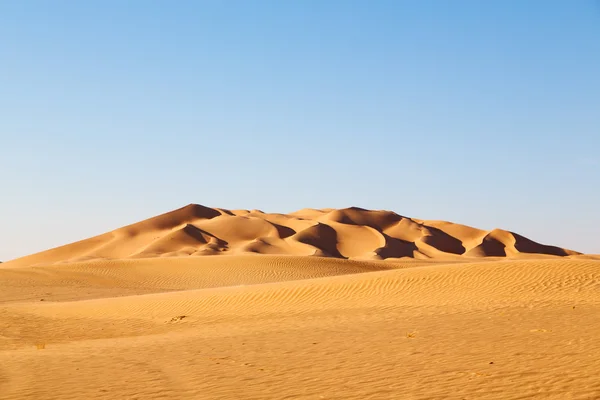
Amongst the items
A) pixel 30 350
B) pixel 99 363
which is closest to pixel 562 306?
pixel 99 363

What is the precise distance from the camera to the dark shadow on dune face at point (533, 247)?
78188mm

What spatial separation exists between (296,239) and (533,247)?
30.1m

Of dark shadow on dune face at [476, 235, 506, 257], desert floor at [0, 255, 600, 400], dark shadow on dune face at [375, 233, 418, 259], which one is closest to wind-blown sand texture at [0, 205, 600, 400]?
desert floor at [0, 255, 600, 400]

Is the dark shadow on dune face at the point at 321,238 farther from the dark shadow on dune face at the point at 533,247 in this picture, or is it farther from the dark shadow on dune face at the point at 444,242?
the dark shadow on dune face at the point at 533,247

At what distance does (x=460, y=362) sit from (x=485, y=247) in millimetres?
69882

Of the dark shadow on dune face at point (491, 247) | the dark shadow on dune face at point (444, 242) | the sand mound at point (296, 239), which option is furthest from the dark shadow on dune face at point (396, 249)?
the dark shadow on dune face at point (491, 247)

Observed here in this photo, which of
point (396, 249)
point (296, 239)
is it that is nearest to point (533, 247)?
point (396, 249)

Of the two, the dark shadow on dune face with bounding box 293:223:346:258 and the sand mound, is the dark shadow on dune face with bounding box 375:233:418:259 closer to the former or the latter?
the sand mound

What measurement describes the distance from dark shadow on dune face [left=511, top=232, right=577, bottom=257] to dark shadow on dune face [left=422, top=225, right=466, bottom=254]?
6527mm

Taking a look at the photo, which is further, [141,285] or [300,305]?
[141,285]

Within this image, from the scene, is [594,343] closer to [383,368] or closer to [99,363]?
[383,368]

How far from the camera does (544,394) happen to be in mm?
7066

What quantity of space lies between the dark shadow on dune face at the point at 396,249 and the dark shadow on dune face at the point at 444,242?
11.9ft

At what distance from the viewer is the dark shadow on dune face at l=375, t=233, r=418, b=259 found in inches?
2647
